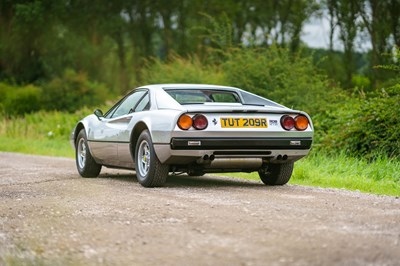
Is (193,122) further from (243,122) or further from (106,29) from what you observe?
(106,29)

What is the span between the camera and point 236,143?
8.98m

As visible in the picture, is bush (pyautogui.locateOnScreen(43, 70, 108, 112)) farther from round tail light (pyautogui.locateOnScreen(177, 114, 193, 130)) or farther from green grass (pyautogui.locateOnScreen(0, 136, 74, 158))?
round tail light (pyautogui.locateOnScreen(177, 114, 193, 130))

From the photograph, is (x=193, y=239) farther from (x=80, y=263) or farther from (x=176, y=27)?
(x=176, y=27)

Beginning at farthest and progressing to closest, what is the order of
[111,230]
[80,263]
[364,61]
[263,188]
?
[364,61] → [263,188] → [111,230] → [80,263]

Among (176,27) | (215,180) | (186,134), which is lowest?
(215,180)

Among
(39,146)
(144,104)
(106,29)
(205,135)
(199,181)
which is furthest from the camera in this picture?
(106,29)

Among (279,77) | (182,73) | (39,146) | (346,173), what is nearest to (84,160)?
(346,173)

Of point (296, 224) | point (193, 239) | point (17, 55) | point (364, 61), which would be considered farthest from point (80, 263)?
point (17, 55)

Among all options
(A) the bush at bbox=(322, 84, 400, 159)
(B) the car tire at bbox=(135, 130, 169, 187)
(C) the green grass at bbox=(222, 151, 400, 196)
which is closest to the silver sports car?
(B) the car tire at bbox=(135, 130, 169, 187)

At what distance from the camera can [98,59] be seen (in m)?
48.2

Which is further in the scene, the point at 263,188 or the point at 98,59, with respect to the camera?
the point at 98,59

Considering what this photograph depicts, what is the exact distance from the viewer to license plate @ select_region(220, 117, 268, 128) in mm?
8977

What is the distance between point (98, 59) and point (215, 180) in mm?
38130

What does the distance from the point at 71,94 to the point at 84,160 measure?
2824 centimetres
